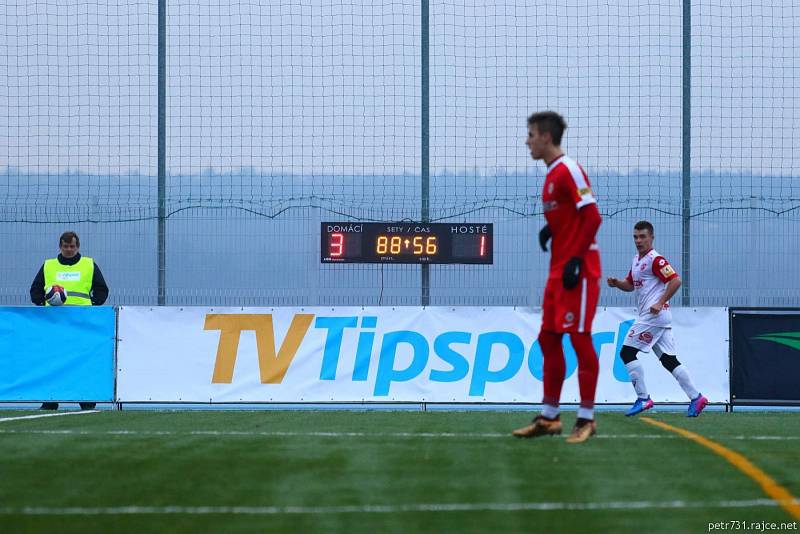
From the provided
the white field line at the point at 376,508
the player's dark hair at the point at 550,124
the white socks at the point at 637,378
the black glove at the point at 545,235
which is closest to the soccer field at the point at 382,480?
the white field line at the point at 376,508

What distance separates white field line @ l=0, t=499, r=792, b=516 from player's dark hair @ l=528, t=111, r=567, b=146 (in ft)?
8.61

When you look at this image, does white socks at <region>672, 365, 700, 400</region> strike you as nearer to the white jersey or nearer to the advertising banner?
the white jersey

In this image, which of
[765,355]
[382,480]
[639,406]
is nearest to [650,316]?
[639,406]

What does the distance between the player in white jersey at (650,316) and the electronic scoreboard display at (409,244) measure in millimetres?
2886

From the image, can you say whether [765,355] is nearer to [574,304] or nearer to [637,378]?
[637,378]

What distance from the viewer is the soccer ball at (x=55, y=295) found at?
12.2 meters

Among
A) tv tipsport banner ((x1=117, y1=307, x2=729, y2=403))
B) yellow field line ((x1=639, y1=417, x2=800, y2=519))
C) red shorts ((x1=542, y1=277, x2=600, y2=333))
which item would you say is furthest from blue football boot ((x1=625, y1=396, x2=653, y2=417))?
red shorts ((x1=542, y1=277, x2=600, y2=333))

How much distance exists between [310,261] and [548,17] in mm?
4172

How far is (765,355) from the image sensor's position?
1206cm

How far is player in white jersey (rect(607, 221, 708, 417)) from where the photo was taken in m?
10.6

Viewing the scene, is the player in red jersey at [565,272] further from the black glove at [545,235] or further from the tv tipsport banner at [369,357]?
the tv tipsport banner at [369,357]

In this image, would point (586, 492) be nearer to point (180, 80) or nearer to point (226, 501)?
point (226, 501)

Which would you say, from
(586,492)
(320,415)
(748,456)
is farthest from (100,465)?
(320,415)

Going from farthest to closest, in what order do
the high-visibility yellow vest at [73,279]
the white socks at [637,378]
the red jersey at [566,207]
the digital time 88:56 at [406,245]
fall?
the digital time 88:56 at [406,245]
the high-visibility yellow vest at [73,279]
the white socks at [637,378]
the red jersey at [566,207]
